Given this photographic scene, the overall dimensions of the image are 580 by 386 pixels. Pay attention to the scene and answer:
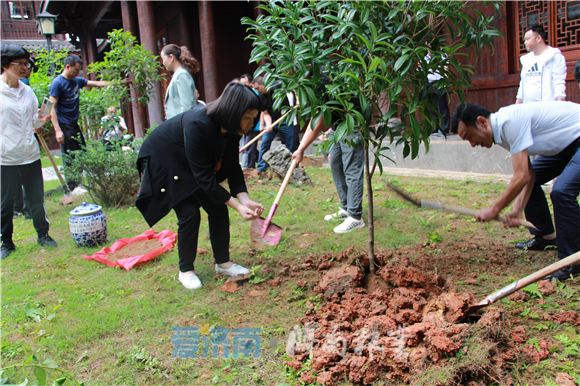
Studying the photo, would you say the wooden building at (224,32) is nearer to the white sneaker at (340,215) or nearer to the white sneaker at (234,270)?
the white sneaker at (340,215)

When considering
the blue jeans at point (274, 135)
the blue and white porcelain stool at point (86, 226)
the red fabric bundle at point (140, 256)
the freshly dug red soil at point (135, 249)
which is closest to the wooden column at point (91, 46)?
the blue jeans at point (274, 135)

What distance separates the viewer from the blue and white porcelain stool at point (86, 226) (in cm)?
466

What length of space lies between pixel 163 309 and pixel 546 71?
17.4ft

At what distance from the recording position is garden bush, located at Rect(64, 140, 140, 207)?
6203 millimetres

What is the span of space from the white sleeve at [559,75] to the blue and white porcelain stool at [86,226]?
5.77 m

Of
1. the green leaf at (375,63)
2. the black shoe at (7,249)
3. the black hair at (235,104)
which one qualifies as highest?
the green leaf at (375,63)

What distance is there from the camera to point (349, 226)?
4.61m

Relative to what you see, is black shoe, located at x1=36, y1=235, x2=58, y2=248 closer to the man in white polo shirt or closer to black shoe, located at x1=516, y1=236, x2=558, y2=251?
the man in white polo shirt

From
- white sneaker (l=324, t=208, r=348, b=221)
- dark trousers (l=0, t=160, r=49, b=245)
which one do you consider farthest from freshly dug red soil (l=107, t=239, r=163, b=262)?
white sneaker (l=324, t=208, r=348, b=221)

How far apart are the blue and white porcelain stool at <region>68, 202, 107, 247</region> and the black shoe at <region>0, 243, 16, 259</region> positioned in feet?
2.28

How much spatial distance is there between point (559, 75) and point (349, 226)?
10.9 ft

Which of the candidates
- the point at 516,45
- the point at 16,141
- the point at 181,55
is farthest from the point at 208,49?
the point at 516,45

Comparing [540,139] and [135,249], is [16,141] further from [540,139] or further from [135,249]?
[540,139]

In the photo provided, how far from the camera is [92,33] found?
16.7 metres
